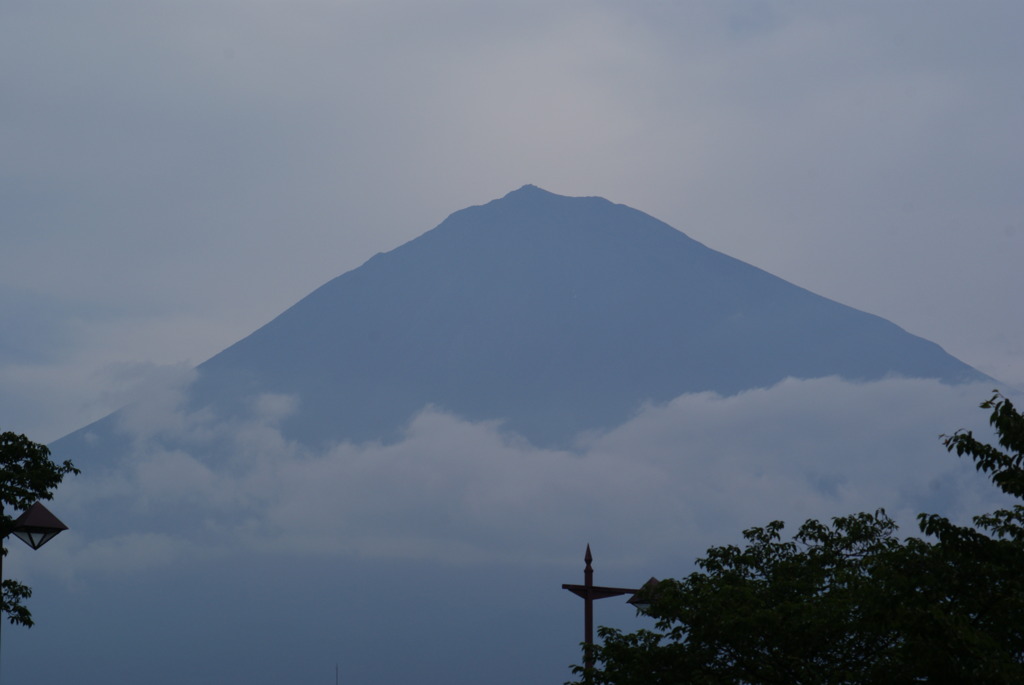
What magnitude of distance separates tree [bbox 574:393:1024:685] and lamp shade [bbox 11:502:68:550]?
29.1 feet

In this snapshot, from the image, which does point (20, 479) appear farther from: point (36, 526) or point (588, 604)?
point (588, 604)

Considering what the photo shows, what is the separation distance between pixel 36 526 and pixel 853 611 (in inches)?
480

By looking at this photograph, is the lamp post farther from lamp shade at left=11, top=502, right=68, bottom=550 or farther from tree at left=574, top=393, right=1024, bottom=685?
tree at left=574, top=393, right=1024, bottom=685

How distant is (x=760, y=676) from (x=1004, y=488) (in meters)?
6.66

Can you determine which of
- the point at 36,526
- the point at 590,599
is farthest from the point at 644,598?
the point at 36,526

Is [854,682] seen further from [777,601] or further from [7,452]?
[7,452]

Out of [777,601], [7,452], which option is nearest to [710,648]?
[777,601]

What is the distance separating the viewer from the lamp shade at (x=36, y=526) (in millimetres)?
17719

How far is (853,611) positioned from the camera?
717 inches

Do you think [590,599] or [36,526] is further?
[590,599]

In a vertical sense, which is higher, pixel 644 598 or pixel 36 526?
pixel 36 526

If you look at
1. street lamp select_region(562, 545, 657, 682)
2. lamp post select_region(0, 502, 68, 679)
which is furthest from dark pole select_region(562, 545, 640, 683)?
lamp post select_region(0, 502, 68, 679)

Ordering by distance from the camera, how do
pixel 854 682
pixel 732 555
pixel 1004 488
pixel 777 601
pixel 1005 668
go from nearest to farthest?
1. pixel 1005 668
2. pixel 1004 488
3. pixel 854 682
4. pixel 777 601
5. pixel 732 555

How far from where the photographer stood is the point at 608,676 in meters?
19.8
